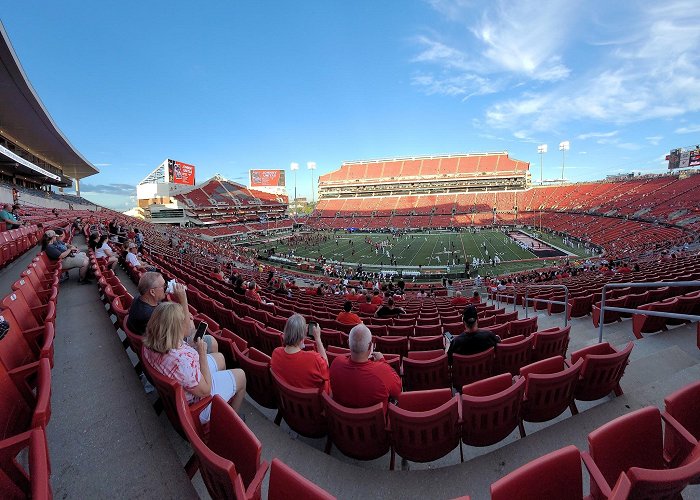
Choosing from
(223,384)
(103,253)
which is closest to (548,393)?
(223,384)

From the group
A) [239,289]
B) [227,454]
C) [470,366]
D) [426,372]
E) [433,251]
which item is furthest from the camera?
[433,251]

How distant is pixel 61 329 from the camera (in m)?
4.93

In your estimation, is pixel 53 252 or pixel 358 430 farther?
pixel 53 252

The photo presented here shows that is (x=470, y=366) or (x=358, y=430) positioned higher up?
(x=358, y=430)

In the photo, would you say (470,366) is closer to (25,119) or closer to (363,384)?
(363,384)

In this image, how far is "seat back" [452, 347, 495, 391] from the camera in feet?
13.4

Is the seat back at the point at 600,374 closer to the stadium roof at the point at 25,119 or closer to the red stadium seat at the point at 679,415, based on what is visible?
the red stadium seat at the point at 679,415

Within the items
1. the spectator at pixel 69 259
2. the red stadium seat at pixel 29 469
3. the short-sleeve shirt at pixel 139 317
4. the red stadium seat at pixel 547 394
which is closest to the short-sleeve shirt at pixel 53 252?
the spectator at pixel 69 259

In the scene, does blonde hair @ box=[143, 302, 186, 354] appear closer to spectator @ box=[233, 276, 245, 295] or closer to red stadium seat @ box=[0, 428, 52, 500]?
red stadium seat @ box=[0, 428, 52, 500]

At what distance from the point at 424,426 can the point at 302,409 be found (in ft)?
3.49

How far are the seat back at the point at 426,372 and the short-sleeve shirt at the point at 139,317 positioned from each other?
9.43ft

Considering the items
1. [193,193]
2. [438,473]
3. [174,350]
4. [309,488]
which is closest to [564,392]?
[438,473]

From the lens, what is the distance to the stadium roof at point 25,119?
66.1 feet

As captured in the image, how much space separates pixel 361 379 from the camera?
2855 millimetres
